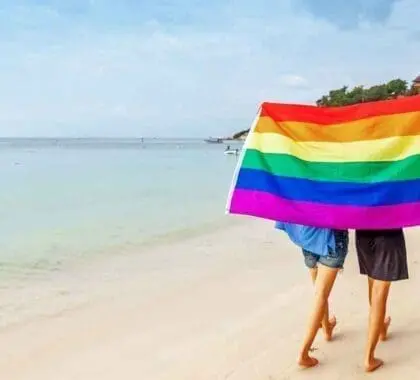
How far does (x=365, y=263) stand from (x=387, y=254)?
18 centimetres

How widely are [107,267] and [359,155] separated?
533cm

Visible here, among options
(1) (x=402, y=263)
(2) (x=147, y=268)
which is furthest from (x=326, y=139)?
(2) (x=147, y=268)

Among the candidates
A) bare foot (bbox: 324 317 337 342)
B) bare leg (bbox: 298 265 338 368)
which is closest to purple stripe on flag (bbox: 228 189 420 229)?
bare leg (bbox: 298 265 338 368)

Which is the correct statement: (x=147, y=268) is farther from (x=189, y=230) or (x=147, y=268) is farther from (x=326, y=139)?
(x=326, y=139)

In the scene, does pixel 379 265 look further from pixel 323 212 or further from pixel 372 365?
pixel 372 365

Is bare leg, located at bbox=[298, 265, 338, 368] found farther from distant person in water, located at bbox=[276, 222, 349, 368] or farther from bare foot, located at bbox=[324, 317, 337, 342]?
bare foot, located at bbox=[324, 317, 337, 342]

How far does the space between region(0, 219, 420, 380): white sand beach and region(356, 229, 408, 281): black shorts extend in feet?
2.08

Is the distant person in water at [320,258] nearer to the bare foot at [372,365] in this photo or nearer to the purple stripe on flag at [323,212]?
the purple stripe on flag at [323,212]

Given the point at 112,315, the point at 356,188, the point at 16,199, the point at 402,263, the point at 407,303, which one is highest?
the point at 356,188

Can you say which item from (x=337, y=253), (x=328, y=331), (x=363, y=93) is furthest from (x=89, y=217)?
(x=363, y=93)

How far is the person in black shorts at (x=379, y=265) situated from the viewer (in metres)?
3.54

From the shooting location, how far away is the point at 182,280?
7.20 metres

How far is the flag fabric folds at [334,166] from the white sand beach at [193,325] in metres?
1.04

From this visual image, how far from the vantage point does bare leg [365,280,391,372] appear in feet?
11.9
